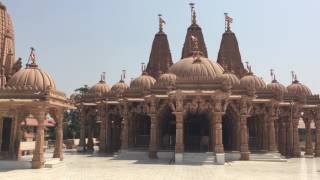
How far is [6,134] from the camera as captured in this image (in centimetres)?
2489

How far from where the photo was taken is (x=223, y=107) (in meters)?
27.9

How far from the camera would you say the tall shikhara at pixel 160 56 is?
42719 millimetres

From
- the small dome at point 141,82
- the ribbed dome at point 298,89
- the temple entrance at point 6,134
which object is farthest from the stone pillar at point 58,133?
the ribbed dome at point 298,89

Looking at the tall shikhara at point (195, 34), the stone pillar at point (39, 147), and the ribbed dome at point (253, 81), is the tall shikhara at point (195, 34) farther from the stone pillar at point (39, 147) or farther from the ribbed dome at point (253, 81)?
the stone pillar at point (39, 147)

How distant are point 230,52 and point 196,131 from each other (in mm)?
12955

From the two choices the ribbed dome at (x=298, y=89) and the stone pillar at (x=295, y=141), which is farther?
the ribbed dome at (x=298, y=89)

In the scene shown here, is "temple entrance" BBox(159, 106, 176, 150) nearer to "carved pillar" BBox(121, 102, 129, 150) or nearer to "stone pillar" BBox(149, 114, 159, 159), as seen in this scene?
"stone pillar" BBox(149, 114, 159, 159)

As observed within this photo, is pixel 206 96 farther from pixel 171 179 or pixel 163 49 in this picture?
pixel 163 49

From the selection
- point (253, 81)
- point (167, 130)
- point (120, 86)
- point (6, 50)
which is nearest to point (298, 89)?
point (253, 81)

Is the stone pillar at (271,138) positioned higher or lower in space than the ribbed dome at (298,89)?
lower

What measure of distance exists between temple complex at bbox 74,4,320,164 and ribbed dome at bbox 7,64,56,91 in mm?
9221

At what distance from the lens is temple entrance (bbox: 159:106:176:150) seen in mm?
33162

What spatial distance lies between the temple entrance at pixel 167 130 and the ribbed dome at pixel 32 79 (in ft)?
38.2

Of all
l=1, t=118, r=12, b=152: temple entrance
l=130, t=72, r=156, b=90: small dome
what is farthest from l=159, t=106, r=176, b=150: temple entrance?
l=1, t=118, r=12, b=152: temple entrance
